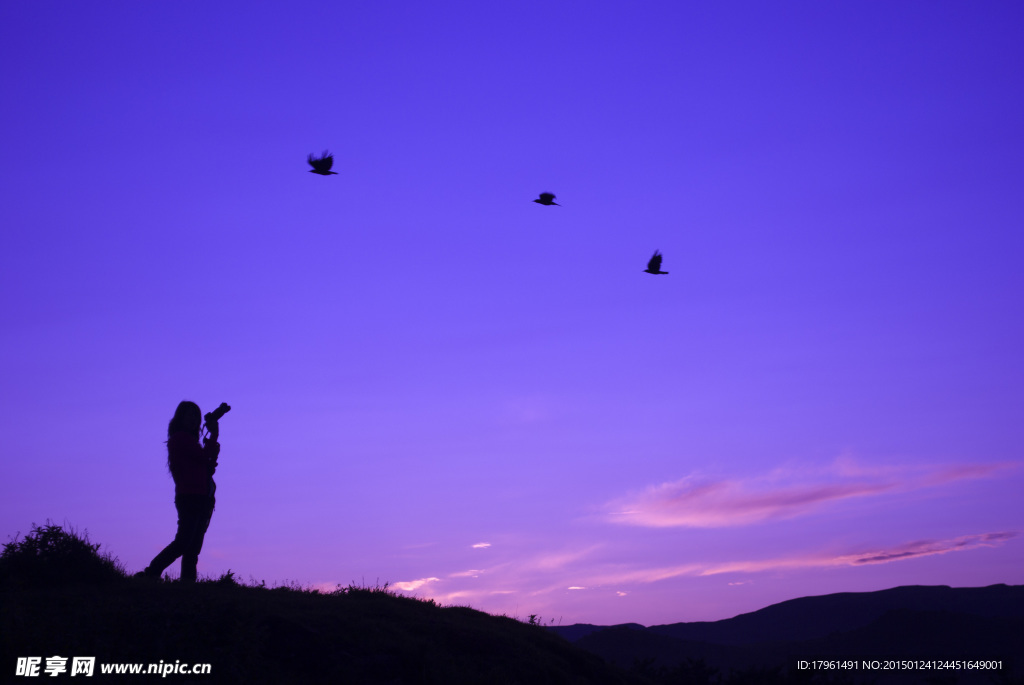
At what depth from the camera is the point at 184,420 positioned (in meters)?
11.6

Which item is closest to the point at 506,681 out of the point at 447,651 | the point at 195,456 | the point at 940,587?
the point at 447,651

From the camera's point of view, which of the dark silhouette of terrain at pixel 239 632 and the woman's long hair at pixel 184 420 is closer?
the dark silhouette of terrain at pixel 239 632

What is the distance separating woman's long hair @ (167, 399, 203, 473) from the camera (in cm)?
1153

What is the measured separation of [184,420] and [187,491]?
1.02m

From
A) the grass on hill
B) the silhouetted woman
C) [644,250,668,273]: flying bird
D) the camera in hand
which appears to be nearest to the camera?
the grass on hill

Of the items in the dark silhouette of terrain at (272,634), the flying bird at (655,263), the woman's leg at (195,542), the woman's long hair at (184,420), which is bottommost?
the dark silhouette of terrain at (272,634)

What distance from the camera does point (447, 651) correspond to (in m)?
11.0

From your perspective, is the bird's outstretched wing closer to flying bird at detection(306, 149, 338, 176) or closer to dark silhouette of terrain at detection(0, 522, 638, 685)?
flying bird at detection(306, 149, 338, 176)

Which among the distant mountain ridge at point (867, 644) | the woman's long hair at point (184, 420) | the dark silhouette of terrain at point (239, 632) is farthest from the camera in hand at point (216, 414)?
the distant mountain ridge at point (867, 644)

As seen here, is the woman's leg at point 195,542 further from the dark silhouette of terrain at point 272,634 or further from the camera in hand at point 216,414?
the camera in hand at point 216,414

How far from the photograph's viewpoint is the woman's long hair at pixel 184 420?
454 inches

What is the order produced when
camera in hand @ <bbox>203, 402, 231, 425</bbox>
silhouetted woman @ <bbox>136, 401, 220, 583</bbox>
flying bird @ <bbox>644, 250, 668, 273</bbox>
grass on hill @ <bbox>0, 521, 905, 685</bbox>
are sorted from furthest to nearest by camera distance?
flying bird @ <bbox>644, 250, 668, 273</bbox> < camera in hand @ <bbox>203, 402, 231, 425</bbox> < silhouetted woman @ <bbox>136, 401, 220, 583</bbox> < grass on hill @ <bbox>0, 521, 905, 685</bbox>

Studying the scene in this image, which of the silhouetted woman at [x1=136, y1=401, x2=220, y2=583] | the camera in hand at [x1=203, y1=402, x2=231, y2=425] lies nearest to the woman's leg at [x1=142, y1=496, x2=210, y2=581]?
the silhouetted woman at [x1=136, y1=401, x2=220, y2=583]

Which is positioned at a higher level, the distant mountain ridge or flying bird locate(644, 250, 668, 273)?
flying bird locate(644, 250, 668, 273)
